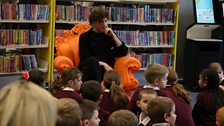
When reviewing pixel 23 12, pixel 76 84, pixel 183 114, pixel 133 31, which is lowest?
pixel 183 114

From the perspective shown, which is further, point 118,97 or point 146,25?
point 146,25

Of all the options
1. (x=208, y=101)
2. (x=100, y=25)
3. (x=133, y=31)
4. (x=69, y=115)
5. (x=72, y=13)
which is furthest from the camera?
(x=133, y=31)

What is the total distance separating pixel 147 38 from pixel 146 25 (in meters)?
0.24

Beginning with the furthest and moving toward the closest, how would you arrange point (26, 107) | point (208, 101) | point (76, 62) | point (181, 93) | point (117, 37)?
point (76, 62) → point (117, 37) → point (208, 101) → point (181, 93) → point (26, 107)

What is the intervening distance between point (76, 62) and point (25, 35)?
4.46ft

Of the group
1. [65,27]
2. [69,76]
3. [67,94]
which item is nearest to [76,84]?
[69,76]

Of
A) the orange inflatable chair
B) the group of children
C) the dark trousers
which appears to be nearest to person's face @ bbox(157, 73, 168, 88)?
→ the group of children

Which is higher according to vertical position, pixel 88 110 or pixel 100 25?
pixel 100 25

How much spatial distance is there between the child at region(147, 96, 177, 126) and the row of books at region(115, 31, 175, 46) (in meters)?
3.93

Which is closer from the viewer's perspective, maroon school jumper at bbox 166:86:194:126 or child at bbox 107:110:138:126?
child at bbox 107:110:138:126

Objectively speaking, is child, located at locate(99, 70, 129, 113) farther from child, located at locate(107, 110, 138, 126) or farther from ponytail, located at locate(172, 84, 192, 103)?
child, located at locate(107, 110, 138, 126)

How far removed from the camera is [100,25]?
4.54 metres

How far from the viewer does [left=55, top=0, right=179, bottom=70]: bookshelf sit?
6.41 metres

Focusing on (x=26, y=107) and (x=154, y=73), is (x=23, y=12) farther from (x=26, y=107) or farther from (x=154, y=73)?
(x=26, y=107)
